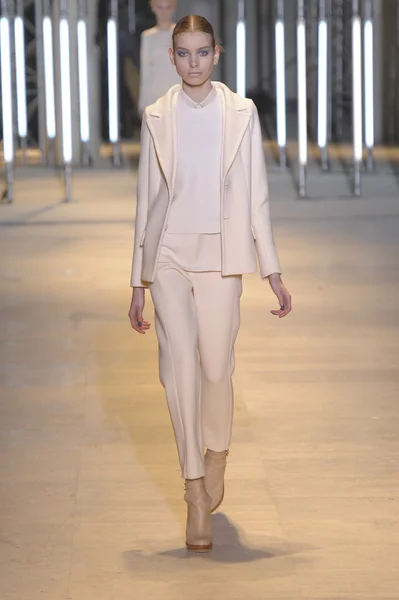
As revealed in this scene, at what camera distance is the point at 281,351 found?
7.28m

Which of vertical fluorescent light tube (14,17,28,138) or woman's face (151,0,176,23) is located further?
vertical fluorescent light tube (14,17,28,138)

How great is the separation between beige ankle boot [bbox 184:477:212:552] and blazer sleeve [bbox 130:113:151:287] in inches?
24.0

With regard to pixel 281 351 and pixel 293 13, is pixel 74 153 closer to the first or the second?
pixel 293 13

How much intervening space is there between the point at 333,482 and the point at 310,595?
1.16 m

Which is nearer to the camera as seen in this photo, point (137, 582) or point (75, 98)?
point (137, 582)

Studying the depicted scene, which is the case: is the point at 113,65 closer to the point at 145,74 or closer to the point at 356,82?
the point at 356,82

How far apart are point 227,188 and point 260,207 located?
13 cm

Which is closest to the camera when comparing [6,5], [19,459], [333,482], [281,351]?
[333,482]

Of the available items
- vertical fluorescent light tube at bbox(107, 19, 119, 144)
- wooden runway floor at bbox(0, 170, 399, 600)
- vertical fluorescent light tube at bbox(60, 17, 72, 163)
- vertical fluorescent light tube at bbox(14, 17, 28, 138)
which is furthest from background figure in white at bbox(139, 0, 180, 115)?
vertical fluorescent light tube at bbox(107, 19, 119, 144)

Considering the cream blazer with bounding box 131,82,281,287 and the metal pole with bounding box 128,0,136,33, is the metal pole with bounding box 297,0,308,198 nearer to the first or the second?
the cream blazer with bounding box 131,82,281,287

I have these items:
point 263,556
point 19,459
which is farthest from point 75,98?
point 263,556

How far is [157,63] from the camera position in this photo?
11164 millimetres

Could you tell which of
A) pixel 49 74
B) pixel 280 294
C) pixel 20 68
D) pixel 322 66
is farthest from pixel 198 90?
pixel 20 68

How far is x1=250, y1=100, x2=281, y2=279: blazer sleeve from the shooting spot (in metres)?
4.23
